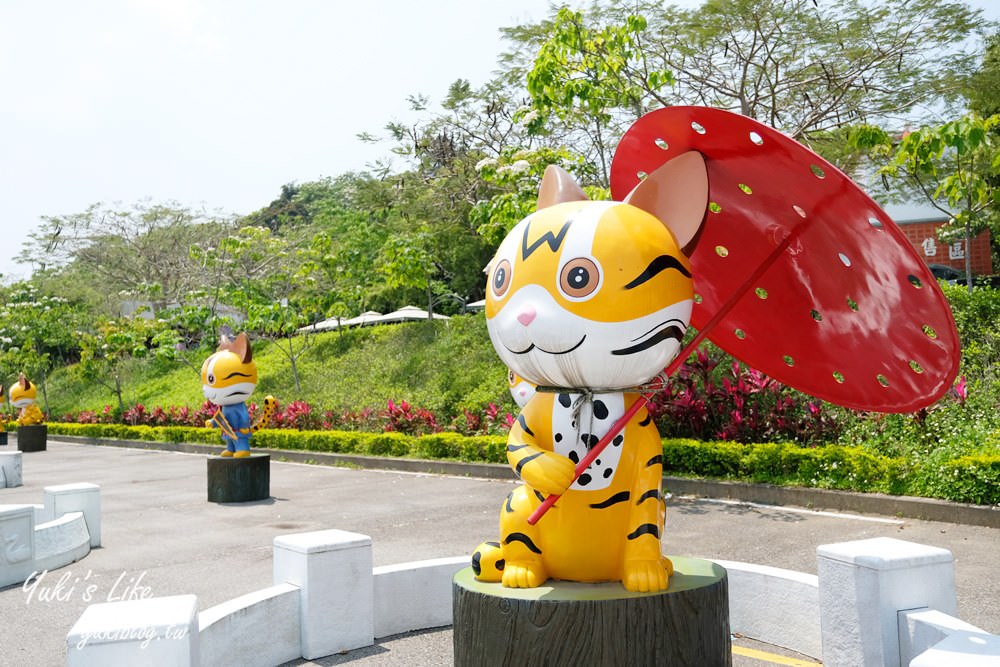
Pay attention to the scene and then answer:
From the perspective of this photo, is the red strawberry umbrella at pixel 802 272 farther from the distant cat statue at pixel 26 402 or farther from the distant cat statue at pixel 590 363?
the distant cat statue at pixel 26 402

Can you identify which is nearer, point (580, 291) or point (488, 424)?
point (580, 291)

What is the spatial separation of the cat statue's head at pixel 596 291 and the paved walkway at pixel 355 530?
7.20ft

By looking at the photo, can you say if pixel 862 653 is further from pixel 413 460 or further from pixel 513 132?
pixel 513 132

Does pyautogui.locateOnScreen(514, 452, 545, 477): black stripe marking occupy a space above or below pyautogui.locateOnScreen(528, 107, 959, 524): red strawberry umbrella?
below

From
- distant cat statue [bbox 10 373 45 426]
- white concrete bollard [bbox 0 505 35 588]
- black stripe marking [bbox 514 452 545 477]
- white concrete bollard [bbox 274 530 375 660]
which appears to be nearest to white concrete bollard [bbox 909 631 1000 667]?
black stripe marking [bbox 514 452 545 477]

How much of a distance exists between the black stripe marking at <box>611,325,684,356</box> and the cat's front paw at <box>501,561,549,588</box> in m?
1.09

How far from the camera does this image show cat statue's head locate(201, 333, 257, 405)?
41.2ft

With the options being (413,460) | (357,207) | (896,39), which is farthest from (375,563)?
(357,207)

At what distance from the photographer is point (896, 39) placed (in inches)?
664

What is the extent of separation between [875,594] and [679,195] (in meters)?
2.24

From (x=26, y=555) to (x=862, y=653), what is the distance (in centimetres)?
696

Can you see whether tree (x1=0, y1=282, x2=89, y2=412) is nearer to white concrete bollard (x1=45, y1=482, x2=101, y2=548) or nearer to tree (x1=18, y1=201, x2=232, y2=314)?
tree (x1=18, y1=201, x2=232, y2=314)

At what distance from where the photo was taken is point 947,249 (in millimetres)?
30719

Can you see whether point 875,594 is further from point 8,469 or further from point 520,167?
point 8,469
